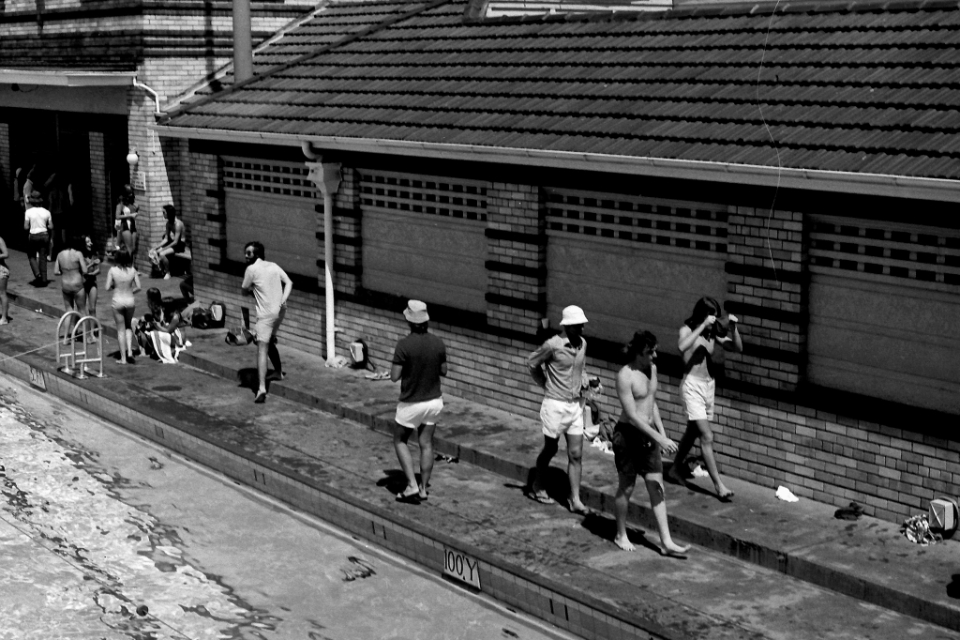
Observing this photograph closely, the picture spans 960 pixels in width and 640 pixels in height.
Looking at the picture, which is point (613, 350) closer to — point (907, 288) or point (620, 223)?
point (620, 223)

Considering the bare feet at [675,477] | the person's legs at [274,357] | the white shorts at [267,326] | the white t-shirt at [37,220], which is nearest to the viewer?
the bare feet at [675,477]

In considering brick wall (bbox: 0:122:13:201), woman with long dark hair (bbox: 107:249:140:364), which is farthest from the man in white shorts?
brick wall (bbox: 0:122:13:201)

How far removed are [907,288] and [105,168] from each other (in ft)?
60.9

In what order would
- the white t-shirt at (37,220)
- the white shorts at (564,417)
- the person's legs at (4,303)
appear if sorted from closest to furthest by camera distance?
the white shorts at (564,417) → the person's legs at (4,303) → the white t-shirt at (37,220)

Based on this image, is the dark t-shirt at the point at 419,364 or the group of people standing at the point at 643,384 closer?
the group of people standing at the point at 643,384

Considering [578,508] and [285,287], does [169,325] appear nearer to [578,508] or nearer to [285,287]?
[285,287]

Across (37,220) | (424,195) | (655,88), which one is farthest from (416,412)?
(37,220)

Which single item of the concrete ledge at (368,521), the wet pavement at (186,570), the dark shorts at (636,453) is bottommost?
the wet pavement at (186,570)

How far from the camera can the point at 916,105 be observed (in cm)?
1111

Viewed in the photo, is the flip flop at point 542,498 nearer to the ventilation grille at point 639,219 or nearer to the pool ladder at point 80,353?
the ventilation grille at point 639,219

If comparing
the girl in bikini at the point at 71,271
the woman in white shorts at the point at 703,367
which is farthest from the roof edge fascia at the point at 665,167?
the girl in bikini at the point at 71,271

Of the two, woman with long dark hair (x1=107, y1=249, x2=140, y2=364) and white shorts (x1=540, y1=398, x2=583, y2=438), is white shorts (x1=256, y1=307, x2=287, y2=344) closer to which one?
woman with long dark hair (x1=107, y1=249, x2=140, y2=364)

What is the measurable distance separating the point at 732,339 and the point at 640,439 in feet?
5.92

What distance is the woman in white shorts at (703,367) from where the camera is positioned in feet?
37.6
